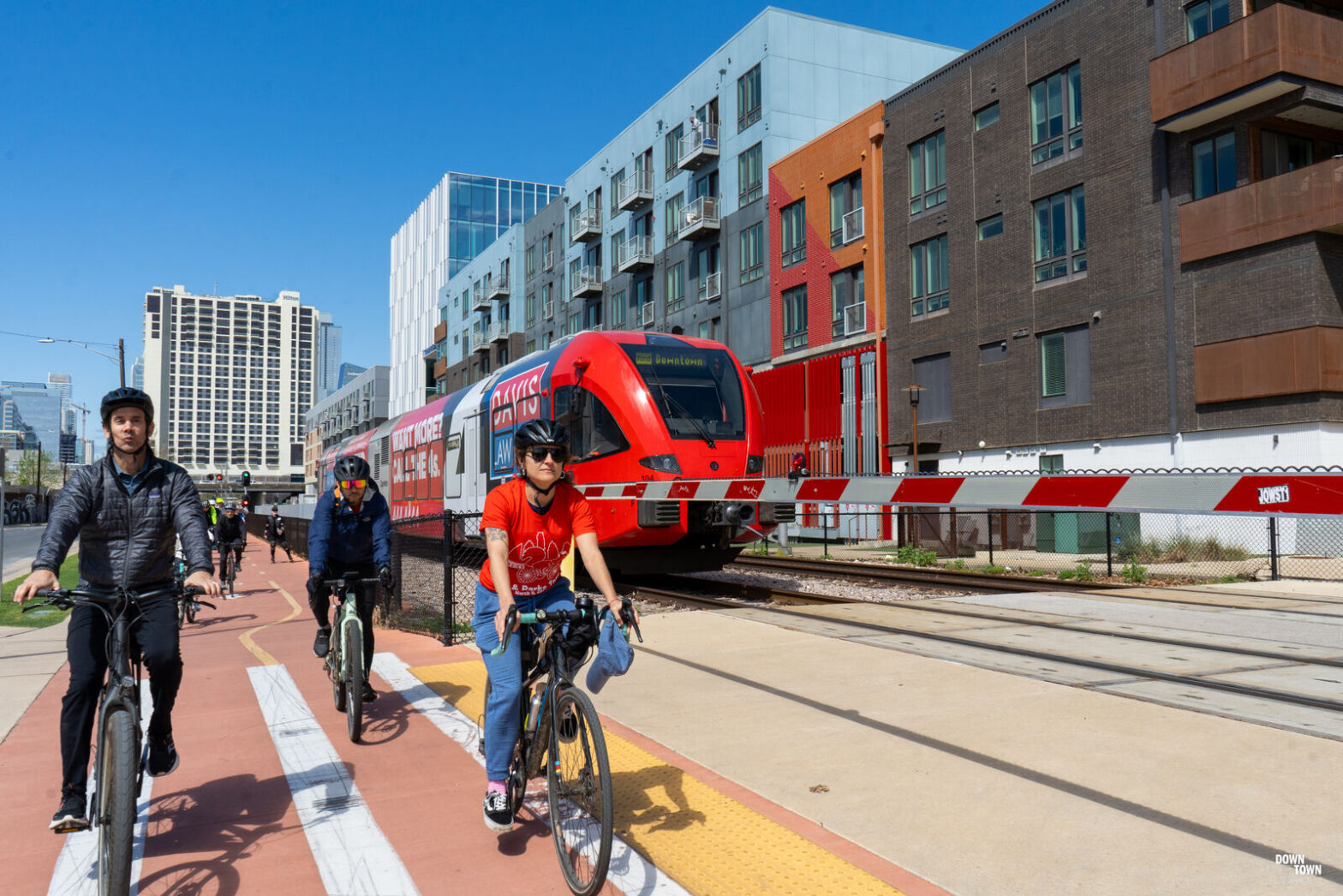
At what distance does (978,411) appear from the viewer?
28.5m

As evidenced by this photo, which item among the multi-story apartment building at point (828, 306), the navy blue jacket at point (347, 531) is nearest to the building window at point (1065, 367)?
the multi-story apartment building at point (828, 306)

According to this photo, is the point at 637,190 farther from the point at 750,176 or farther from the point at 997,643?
the point at 997,643

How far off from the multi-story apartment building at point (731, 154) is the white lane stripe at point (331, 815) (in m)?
32.0

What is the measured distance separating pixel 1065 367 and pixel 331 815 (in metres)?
25.0

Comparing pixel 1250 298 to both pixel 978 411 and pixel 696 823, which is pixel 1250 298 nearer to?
pixel 978 411

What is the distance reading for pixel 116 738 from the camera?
3.75 m

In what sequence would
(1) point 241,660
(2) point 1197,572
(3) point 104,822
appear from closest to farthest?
1. (3) point 104,822
2. (1) point 241,660
3. (2) point 1197,572

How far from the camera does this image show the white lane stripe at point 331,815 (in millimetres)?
3900

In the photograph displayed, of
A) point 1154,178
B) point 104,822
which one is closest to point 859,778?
point 104,822

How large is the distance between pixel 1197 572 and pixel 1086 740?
1371 centimetres

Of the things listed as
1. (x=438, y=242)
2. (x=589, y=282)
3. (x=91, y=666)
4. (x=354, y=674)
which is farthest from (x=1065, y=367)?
(x=438, y=242)

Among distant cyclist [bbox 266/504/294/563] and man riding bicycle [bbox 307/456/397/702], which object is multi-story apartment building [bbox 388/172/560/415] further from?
man riding bicycle [bbox 307/456/397/702]

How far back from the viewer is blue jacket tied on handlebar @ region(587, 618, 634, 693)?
386cm

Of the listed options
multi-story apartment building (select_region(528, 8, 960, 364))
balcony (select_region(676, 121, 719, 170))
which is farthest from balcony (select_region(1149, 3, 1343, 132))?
balcony (select_region(676, 121, 719, 170))
